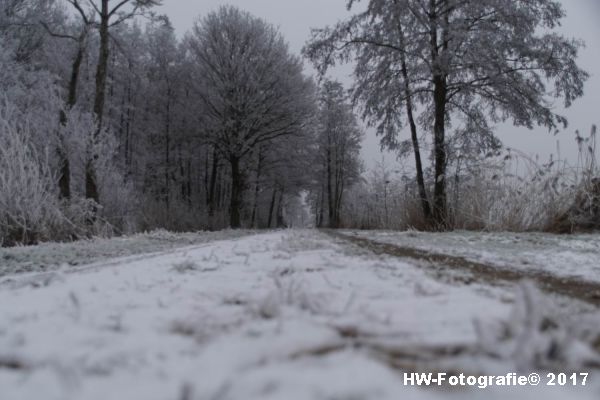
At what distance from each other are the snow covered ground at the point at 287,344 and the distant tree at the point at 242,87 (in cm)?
1432

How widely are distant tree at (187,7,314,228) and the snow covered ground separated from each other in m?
14.3

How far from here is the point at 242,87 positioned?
15117mm

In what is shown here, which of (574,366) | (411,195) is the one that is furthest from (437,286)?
(411,195)

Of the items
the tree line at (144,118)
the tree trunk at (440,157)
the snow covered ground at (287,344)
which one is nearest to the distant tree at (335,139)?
the tree line at (144,118)

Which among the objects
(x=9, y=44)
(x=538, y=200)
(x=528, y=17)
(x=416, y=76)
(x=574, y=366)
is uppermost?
(x=9, y=44)

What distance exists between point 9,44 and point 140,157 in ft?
24.2

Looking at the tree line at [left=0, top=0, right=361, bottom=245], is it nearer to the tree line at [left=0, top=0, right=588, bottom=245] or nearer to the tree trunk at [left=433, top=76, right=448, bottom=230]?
the tree line at [left=0, top=0, right=588, bottom=245]

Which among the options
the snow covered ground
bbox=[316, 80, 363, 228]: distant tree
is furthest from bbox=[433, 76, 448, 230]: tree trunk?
bbox=[316, 80, 363, 228]: distant tree

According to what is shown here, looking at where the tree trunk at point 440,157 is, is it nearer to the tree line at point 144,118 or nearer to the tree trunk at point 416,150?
the tree trunk at point 416,150

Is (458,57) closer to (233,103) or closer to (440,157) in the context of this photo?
(440,157)

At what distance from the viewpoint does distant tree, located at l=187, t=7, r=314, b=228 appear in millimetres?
15094

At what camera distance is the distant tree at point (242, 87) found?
1509cm

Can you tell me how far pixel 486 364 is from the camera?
0.50 metres

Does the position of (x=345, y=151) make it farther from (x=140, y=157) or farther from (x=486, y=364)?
(x=486, y=364)
